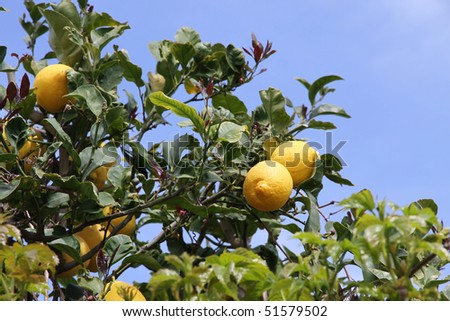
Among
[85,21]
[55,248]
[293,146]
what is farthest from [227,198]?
[85,21]

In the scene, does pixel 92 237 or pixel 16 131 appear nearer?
pixel 16 131

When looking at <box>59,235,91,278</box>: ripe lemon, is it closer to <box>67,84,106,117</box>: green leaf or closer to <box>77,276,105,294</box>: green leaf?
<box>77,276,105,294</box>: green leaf

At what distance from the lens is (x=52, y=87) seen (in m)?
2.32

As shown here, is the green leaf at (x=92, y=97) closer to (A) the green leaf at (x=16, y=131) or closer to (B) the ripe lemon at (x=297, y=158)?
(A) the green leaf at (x=16, y=131)

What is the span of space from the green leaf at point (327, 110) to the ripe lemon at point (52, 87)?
83 cm

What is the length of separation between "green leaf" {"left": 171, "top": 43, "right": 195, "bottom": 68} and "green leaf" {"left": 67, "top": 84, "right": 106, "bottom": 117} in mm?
354

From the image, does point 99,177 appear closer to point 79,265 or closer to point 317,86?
point 79,265

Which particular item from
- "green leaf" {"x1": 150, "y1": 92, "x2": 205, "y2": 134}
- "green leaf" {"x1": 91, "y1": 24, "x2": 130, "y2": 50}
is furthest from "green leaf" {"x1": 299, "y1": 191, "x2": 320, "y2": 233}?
"green leaf" {"x1": 91, "y1": 24, "x2": 130, "y2": 50}

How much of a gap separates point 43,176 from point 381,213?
1367 millimetres

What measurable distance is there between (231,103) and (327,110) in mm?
338

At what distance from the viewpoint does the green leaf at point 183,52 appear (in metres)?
2.41

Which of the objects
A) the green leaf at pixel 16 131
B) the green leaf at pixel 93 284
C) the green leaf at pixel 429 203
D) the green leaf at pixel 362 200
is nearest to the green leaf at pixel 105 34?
the green leaf at pixel 16 131

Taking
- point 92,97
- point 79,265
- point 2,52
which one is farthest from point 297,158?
point 2,52
